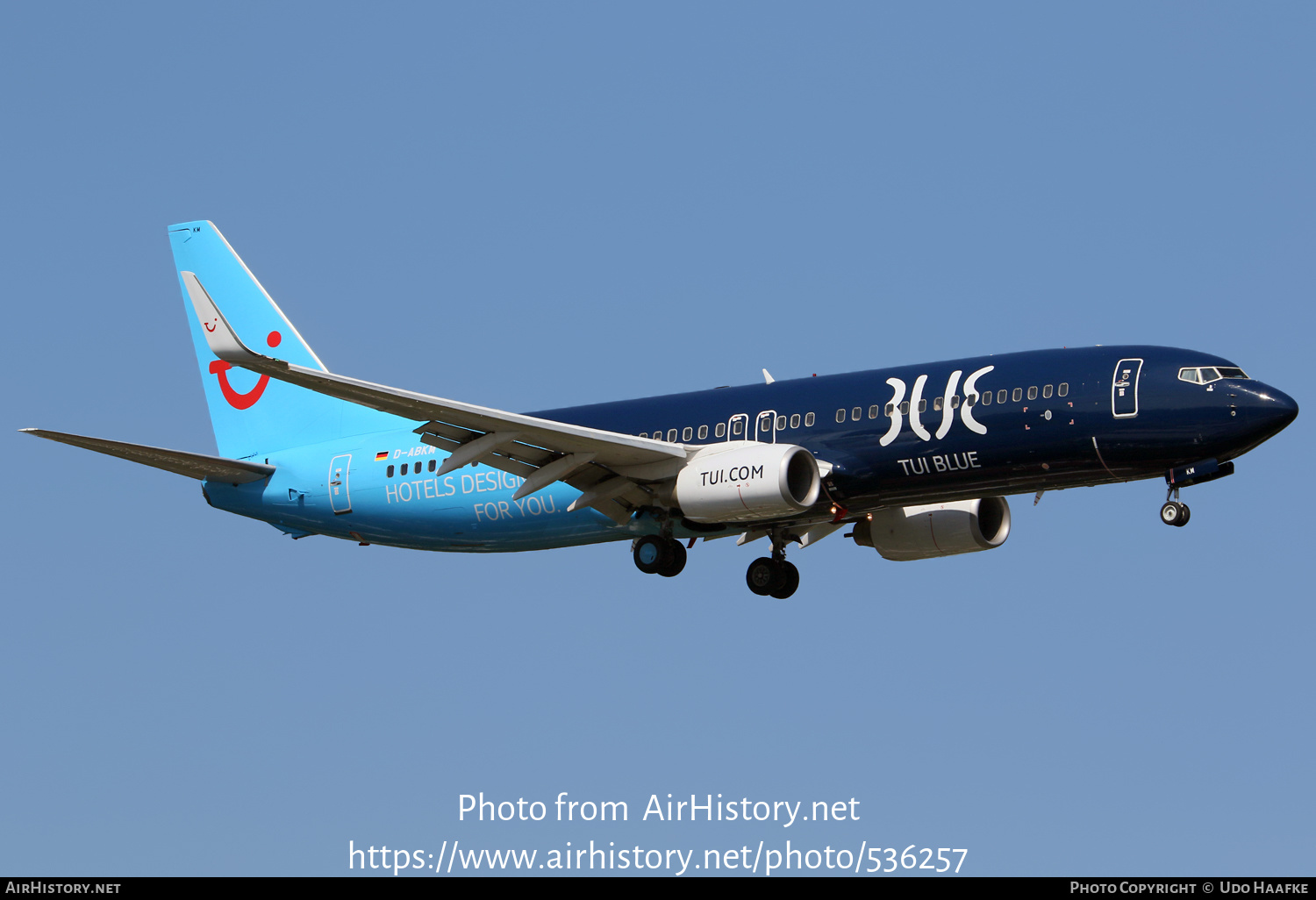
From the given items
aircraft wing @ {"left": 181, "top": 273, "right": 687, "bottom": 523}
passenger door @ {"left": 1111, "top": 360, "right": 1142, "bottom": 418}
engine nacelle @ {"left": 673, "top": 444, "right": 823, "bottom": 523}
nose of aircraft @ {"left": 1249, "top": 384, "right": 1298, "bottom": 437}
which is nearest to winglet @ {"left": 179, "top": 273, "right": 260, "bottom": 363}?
aircraft wing @ {"left": 181, "top": 273, "right": 687, "bottom": 523}

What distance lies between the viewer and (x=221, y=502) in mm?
44875

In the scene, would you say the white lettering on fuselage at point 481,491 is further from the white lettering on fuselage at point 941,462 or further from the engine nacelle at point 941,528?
the white lettering on fuselage at point 941,462

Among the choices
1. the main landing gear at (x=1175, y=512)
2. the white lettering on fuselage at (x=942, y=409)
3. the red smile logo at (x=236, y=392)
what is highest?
the red smile logo at (x=236, y=392)

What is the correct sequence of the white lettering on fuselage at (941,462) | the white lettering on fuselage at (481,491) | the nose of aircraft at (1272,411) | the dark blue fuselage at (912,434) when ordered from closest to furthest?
the nose of aircraft at (1272,411) → the dark blue fuselage at (912,434) → the white lettering on fuselage at (941,462) → the white lettering on fuselage at (481,491)

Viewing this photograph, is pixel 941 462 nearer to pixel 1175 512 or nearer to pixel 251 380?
pixel 1175 512

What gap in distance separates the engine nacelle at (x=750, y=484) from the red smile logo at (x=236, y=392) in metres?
14.7

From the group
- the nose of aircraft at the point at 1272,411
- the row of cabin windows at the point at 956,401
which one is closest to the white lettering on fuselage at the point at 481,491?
the row of cabin windows at the point at 956,401

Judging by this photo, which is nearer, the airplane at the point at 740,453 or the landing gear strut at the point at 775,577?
the airplane at the point at 740,453

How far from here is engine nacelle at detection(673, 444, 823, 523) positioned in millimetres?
36094

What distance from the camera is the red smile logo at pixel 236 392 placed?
46.7 m

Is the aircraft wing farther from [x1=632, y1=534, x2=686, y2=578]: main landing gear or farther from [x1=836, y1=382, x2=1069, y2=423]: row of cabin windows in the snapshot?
[x1=836, y1=382, x2=1069, y2=423]: row of cabin windows

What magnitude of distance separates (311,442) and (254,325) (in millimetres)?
4866
